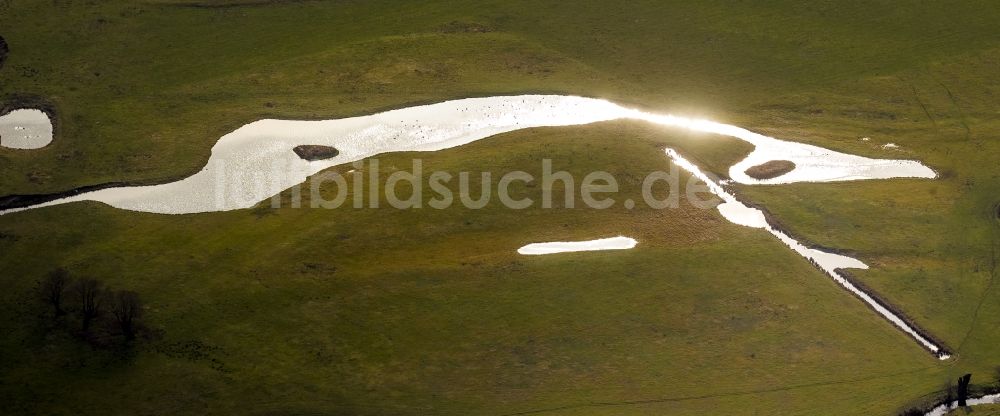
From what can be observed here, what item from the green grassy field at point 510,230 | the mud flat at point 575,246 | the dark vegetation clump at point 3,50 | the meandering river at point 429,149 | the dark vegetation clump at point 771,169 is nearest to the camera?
the green grassy field at point 510,230

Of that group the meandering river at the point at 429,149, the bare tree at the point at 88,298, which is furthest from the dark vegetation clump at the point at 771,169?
the bare tree at the point at 88,298

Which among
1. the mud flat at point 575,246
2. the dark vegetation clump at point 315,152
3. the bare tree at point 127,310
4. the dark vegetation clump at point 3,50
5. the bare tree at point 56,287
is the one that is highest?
the dark vegetation clump at point 3,50

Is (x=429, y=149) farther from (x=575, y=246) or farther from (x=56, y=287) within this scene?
(x=56, y=287)

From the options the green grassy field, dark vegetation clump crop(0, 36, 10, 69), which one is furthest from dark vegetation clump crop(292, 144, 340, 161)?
dark vegetation clump crop(0, 36, 10, 69)

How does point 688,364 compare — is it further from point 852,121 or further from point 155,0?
point 155,0

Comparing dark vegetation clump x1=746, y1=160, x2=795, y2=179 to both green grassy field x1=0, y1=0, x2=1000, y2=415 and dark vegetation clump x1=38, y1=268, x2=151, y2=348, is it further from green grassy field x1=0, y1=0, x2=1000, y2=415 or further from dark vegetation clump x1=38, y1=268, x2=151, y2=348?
dark vegetation clump x1=38, y1=268, x2=151, y2=348

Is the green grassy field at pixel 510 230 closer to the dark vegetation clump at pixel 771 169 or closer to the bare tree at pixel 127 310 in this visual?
the bare tree at pixel 127 310

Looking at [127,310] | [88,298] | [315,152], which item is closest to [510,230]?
[315,152]

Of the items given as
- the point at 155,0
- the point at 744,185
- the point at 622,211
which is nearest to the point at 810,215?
the point at 744,185
